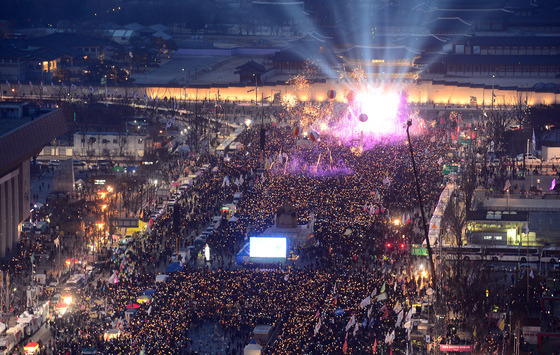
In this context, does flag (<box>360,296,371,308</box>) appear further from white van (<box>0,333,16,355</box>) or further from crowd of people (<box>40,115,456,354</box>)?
white van (<box>0,333,16,355</box>)

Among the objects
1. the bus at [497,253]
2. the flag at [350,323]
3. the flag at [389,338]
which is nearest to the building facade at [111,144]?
the bus at [497,253]

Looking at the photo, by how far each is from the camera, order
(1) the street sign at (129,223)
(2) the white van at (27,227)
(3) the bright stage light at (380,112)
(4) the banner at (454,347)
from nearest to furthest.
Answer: (4) the banner at (454,347), (1) the street sign at (129,223), (2) the white van at (27,227), (3) the bright stage light at (380,112)

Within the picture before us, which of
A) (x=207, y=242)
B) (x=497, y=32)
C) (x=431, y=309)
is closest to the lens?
(x=431, y=309)

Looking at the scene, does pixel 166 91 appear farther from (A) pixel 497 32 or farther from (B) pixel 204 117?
(A) pixel 497 32

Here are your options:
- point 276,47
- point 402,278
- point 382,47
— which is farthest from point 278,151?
point 276,47

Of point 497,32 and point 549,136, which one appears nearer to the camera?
point 549,136

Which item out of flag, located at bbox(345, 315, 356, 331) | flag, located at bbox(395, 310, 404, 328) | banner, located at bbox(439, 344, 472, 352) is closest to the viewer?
banner, located at bbox(439, 344, 472, 352)

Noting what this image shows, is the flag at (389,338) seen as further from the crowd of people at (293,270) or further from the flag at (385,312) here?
the flag at (385,312)

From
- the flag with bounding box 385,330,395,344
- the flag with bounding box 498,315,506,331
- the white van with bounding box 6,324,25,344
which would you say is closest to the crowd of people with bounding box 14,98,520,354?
the flag with bounding box 385,330,395,344
